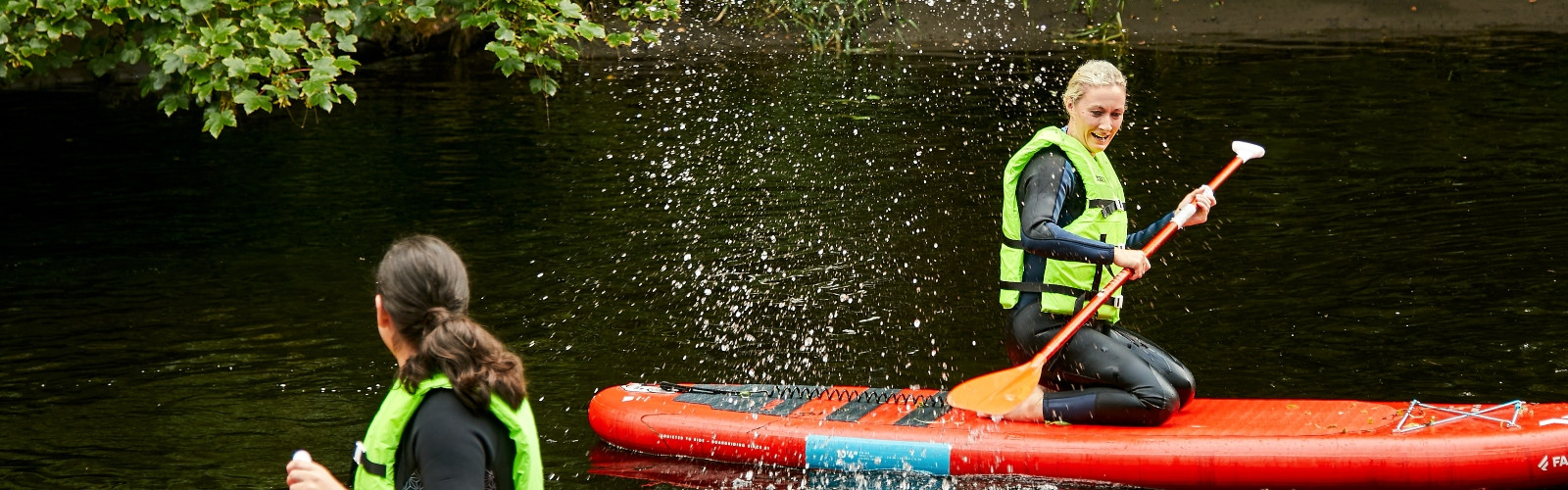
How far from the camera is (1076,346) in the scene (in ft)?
16.1

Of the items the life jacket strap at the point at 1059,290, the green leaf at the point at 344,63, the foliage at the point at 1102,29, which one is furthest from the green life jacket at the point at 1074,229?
the foliage at the point at 1102,29

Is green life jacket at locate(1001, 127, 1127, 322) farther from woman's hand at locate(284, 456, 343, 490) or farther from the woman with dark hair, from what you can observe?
woman's hand at locate(284, 456, 343, 490)

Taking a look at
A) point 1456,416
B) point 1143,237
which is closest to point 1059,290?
point 1143,237

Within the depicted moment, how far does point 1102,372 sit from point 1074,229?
504 mm

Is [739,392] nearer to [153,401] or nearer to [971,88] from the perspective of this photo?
[153,401]

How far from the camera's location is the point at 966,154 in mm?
12086

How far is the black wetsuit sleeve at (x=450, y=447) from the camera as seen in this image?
250 centimetres

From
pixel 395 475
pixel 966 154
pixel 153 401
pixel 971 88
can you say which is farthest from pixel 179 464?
pixel 971 88

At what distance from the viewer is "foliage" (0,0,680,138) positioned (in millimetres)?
6887

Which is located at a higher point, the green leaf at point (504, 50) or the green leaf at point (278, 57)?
the green leaf at point (504, 50)

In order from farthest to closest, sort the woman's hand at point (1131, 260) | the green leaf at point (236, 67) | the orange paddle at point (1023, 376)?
the green leaf at point (236, 67)
the orange paddle at point (1023, 376)
the woman's hand at point (1131, 260)

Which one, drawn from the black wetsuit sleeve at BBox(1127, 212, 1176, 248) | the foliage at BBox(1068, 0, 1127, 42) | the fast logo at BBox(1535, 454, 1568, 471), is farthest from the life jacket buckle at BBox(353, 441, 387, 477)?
the foliage at BBox(1068, 0, 1127, 42)

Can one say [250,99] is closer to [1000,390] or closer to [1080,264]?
[1000,390]

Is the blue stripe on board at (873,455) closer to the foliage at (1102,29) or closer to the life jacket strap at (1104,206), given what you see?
the life jacket strap at (1104,206)
